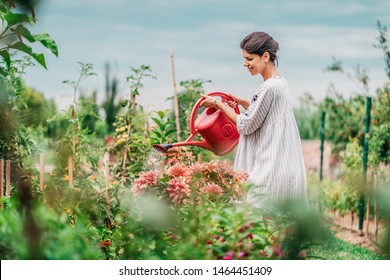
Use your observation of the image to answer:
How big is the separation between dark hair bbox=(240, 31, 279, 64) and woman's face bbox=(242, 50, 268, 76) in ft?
0.07

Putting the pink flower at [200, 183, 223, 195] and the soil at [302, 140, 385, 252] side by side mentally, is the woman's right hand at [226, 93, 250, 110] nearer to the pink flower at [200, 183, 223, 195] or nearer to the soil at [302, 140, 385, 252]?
the soil at [302, 140, 385, 252]

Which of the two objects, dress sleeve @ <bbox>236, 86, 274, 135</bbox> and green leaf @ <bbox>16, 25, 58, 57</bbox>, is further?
Answer: dress sleeve @ <bbox>236, 86, 274, 135</bbox>

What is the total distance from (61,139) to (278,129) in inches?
94.5

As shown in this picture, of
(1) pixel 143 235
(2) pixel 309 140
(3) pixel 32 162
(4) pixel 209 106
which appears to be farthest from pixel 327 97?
(1) pixel 143 235

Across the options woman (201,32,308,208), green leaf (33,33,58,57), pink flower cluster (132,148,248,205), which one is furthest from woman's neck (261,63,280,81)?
green leaf (33,33,58,57)

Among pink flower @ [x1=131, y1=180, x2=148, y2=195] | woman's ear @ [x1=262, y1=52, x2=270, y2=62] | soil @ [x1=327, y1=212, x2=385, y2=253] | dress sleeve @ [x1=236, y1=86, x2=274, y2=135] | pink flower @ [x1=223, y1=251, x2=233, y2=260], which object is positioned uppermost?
woman's ear @ [x1=262, y1=52, x2=270, y2=62]

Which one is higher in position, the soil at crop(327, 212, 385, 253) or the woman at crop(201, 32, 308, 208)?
the woman at crop(201, 32, 308, 208)

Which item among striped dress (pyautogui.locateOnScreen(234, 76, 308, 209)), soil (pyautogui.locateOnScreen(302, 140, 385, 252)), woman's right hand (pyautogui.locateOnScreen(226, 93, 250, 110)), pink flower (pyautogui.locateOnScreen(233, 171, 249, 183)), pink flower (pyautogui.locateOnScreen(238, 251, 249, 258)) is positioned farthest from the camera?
soil (pyautogui.locateOnScreen(302, 140, 385, 252))

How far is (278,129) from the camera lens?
3.25 m

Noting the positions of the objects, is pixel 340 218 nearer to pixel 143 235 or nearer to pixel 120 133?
pixel 120 133

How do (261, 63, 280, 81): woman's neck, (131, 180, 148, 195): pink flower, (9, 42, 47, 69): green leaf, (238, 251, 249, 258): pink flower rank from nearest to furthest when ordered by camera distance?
(238, 251, 249, 258): pink flower → (9, 42, 47, 69): green leaf → (131, 180, 148, 195): pink flower → (261, 63, 280, 81): woman's neck

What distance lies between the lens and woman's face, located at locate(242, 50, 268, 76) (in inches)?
130

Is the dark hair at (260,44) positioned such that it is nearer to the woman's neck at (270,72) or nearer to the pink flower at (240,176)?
the woman's neck at (270,72)

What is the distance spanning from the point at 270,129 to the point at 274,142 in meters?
0.07
